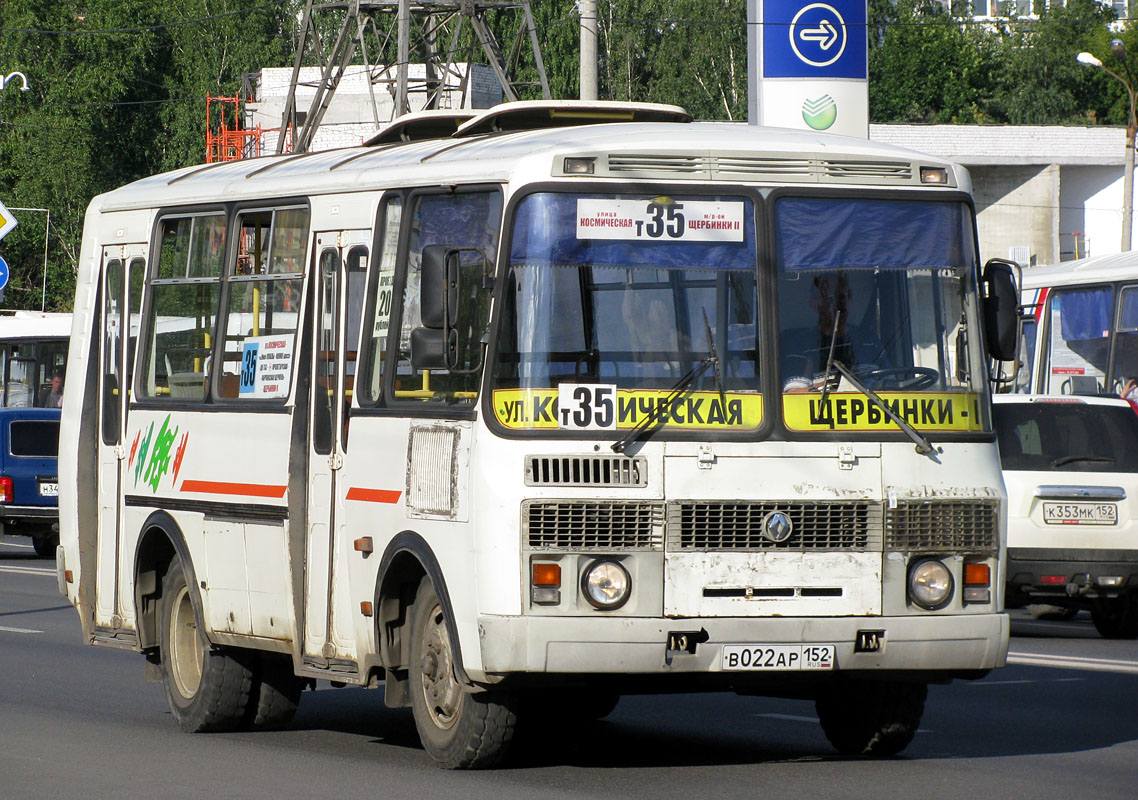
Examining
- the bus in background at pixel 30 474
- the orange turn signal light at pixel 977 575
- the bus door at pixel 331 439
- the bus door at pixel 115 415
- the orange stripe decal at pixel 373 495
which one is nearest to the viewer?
the orange turn signal light at pixel 977 575

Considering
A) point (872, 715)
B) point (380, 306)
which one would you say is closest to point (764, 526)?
point (872, 715)

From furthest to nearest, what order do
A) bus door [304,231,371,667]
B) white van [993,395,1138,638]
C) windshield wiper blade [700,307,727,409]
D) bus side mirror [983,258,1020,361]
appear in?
white van [993,395,1138,638], bus door [304,231,371,667], bus side mirror [983,258,1020,361], windshield wiper blade [700,307,727,409]

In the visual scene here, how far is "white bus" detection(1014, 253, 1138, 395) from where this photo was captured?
74.4 feet

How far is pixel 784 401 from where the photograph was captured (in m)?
8.77

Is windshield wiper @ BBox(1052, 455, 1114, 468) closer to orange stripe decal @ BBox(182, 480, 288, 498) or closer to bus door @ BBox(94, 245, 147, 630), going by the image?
bus door @ BBox(94, 245, 147, 630)

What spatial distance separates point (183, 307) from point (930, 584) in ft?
15.1

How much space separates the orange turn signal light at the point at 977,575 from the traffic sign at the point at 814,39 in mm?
21287

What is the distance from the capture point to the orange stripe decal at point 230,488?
1036cm

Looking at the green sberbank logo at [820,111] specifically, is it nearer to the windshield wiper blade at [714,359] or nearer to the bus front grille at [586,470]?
the windshield wiper blade at [714,359]

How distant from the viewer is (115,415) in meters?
12.0

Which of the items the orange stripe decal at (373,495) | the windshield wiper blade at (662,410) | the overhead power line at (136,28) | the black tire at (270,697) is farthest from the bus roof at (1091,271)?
the overhead power line at (136,28)

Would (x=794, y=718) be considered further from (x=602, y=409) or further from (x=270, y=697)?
(x=602, y=409)

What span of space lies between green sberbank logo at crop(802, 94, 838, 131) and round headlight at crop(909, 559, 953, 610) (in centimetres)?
2129

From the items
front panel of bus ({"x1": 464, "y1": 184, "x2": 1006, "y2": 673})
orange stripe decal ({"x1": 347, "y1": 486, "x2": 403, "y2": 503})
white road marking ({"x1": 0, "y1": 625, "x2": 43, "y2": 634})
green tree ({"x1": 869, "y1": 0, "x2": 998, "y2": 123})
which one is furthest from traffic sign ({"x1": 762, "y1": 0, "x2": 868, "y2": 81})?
green tree ({"x1": 869, "y1": 0, "x2": 998, "y2": 123})
